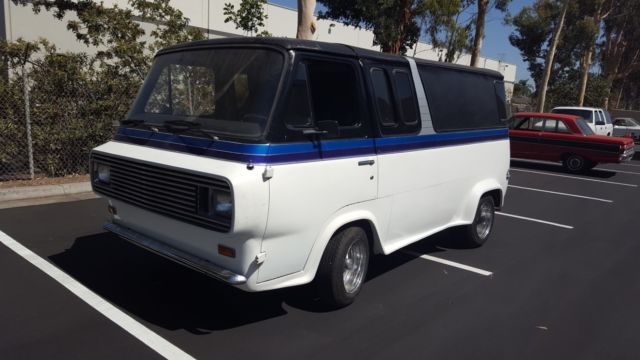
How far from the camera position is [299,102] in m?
3.77

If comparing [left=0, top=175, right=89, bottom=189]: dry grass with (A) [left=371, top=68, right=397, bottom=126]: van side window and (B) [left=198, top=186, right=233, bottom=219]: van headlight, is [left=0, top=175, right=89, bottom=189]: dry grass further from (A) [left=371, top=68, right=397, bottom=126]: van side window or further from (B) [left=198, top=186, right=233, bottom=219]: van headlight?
(A) [left=371, top=68, right=397, bottom=126]: van side window

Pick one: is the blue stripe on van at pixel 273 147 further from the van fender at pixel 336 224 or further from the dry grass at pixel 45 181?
the dry grass at pixel 45 181

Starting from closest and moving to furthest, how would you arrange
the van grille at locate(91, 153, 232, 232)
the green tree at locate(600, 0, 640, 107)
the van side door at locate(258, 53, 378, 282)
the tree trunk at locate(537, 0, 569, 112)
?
the van grille at locate(91, 153, 232, 232)
the van side door at locate(258, 53, 378, 282)
the tree trunk at locate(537, 0, 569, 112)
the green tree at locate(600, 0, 640, 107)

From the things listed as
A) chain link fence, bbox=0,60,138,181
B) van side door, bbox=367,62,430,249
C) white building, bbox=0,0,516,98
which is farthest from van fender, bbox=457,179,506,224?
white building, bbox=0,0,516,98

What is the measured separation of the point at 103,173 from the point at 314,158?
2032 mm

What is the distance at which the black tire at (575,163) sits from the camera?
1439 cm

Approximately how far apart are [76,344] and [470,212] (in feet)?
14.4

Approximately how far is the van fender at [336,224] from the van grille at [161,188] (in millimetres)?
815

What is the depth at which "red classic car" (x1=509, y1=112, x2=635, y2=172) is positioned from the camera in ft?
45.6

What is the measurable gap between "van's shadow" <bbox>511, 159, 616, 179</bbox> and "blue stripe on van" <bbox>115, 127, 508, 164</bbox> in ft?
38.2

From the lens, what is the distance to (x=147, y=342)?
3586 millimetres

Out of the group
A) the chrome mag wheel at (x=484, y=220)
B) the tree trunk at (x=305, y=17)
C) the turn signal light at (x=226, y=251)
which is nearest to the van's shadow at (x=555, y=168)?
the tree trunk at (x=305, y=17)

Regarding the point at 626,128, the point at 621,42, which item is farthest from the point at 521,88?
the point at 626,128

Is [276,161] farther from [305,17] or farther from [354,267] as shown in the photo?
[305,17]
